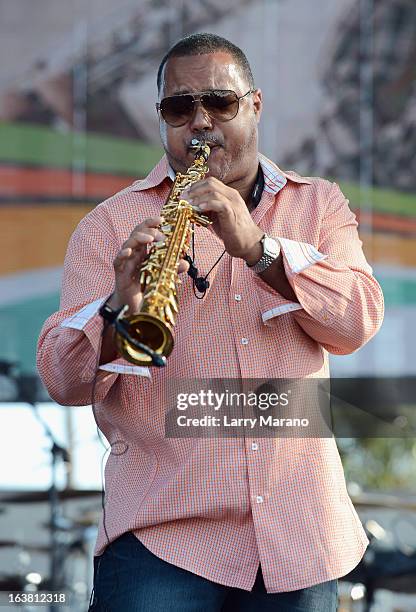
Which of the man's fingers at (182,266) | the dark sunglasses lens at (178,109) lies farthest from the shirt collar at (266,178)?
the man's fingers at (182,266)

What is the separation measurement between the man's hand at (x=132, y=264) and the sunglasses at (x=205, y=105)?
0.41 m

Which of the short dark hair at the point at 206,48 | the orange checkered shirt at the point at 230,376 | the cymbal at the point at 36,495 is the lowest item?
the cymbal at the point at 36,495

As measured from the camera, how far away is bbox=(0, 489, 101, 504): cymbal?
496 centimetres

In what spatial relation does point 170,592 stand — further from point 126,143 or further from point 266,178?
point 126,143

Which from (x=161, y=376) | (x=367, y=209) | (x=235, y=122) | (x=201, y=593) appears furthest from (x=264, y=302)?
(x=367, y=209)

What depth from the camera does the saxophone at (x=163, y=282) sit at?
2.00m

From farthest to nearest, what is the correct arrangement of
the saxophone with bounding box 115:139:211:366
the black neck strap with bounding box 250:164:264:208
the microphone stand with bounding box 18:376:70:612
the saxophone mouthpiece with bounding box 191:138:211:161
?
the microphone stand with bounding box 18:376:70:612 → the black neck strap with bounding box 250:164:264:208 → the saxophone mouthpiece with bounding box 191:138:211:161 → the saxophone with bounding box 115:139:211:366

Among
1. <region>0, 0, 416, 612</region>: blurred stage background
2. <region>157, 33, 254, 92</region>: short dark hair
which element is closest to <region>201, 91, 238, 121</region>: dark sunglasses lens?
<region>157, 33, 254, 92</region>: short dark hair

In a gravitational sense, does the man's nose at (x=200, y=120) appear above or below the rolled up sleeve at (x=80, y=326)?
above

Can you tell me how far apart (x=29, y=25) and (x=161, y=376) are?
3.12m

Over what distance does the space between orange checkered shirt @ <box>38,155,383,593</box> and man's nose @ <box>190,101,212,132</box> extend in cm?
22

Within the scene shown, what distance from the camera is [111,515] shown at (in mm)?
2328

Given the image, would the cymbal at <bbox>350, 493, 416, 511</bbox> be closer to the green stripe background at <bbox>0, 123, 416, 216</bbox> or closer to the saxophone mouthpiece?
the green stripe background at <bbox>0, 123, 416, 216</bbox>

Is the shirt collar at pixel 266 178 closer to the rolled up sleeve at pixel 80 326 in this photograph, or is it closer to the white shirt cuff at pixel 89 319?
the rolled up sleeve at pixel 80 326
